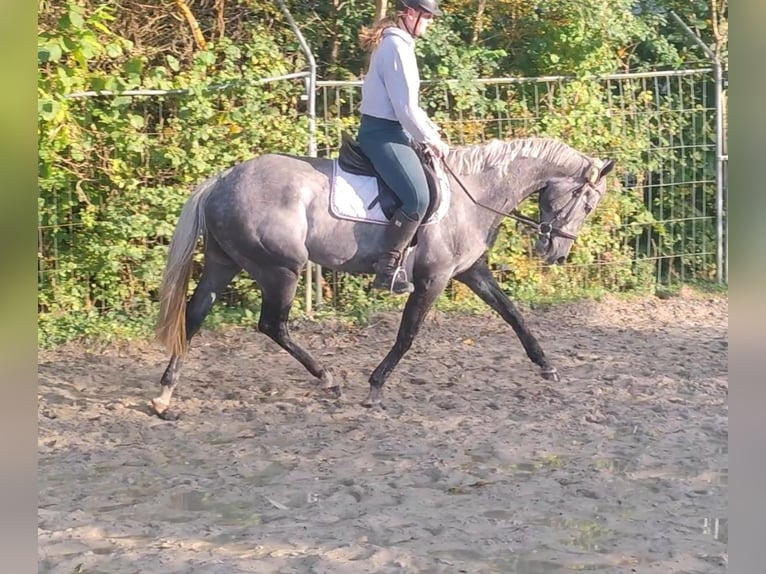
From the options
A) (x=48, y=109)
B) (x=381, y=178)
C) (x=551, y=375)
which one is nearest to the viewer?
(x=381, y=178)

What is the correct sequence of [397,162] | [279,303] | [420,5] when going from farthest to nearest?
[279,303] → [397,162] → [420,5]

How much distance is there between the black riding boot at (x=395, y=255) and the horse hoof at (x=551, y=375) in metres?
1.26

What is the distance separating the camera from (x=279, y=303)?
6113 mm

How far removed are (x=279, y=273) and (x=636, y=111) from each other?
5.44 metres

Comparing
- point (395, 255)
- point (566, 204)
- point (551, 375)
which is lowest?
point (551, 375)

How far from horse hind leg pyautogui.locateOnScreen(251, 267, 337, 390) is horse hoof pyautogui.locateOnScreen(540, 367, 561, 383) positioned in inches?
64.8

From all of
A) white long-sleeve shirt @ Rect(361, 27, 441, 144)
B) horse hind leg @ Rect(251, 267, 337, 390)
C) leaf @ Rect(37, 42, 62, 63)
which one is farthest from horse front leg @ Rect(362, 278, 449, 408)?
leaf @ Rect(37, 42, 62, 63)

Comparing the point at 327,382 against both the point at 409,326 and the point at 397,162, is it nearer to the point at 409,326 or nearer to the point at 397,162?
the point at 409,326

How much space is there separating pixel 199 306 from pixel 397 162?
166 cm

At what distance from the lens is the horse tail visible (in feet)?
19.6

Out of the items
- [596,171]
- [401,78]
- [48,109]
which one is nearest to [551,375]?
[596,171]

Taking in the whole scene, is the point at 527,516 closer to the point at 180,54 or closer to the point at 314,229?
the point at 314,229

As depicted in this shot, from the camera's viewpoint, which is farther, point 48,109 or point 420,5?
point 48,109
